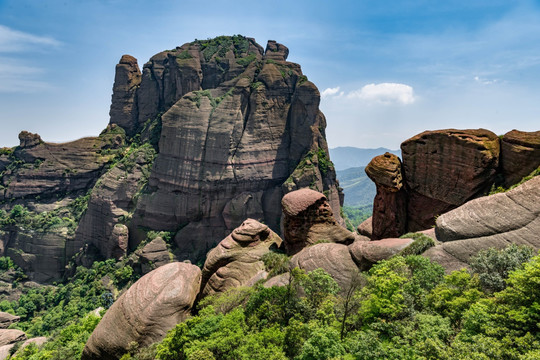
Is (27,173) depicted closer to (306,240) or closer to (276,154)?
(276,154)

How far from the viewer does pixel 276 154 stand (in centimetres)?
7275

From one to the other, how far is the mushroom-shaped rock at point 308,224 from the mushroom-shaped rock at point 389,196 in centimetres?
369

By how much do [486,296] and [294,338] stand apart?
30.3 feet

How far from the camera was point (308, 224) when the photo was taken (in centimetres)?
3002

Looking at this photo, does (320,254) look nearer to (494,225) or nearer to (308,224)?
(308,224)

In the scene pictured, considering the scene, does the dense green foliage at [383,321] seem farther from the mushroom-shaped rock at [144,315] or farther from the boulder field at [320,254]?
the boulder field at [320,254]

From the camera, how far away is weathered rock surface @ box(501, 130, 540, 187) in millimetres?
22270

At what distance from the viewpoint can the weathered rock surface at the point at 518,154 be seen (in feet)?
73.1

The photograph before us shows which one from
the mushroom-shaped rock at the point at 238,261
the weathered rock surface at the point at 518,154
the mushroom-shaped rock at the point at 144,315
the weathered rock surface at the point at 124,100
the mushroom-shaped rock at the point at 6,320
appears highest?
the weathered rock surface at the point at 124,100

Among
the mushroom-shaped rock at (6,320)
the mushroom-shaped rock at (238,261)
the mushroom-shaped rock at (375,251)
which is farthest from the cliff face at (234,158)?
the mushroom-shaped rock at (375,251)

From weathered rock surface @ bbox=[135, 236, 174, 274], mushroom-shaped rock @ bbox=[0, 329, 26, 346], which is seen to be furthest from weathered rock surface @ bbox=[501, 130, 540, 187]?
weathered rock surface @ bbox=[135, 236, 174, 274]

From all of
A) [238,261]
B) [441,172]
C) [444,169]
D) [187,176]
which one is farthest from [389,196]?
[187,176]

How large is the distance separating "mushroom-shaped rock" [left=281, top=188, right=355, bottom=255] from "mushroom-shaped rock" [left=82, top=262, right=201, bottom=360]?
35.4ft

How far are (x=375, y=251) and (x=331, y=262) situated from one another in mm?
3180
